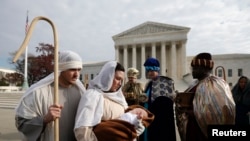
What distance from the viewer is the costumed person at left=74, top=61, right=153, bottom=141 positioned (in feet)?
6.06

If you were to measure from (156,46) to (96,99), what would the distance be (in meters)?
50.1

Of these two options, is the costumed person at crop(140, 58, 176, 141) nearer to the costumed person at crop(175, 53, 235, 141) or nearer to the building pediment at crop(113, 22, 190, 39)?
the costumed person at crop(175, 53, 235, 141)

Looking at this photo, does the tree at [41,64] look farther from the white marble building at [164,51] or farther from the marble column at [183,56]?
the marble column at [183,56]

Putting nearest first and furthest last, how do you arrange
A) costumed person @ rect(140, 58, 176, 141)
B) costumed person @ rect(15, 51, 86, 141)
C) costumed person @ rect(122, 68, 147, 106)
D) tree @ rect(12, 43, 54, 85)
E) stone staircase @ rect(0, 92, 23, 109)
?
1. costumed person @ rect(15, 51, 86, 141)
2. costumed person @ rect(140, 58, 176, 141)
3. costumed person @ rect(122, 68, 147, 106)
4. stone staircase @ rect(0, 92, 23, 109)
5. tree @ rect(12, 43, 54, 85)

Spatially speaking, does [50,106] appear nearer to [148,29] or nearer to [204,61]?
[204,61]

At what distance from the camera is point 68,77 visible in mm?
2127

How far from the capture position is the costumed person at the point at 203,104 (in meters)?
2.30

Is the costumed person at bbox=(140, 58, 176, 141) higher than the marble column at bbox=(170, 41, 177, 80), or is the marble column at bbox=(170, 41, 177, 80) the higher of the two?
the marble column at bbox=(170, 41, 177, 80)

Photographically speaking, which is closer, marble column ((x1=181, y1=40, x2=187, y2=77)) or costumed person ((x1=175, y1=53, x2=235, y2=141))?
costumed person ((x1=175, y1=53, x2=235, y2=141))

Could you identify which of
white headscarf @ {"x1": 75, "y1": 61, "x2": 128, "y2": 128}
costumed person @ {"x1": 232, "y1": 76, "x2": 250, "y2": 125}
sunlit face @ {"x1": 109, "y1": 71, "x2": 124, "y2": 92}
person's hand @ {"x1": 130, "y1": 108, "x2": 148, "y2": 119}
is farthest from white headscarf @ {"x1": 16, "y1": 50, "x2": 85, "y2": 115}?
costumed person @ {"x1": 232, "y1": 76, "x2": 250, "y2": 125}

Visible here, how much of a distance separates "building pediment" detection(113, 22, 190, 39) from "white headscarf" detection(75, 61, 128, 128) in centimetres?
4757

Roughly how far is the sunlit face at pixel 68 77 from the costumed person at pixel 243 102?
4918 mm

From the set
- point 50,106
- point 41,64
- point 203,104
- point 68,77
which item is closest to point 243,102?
point 203,104

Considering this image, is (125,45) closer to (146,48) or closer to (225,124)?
(146,48)
